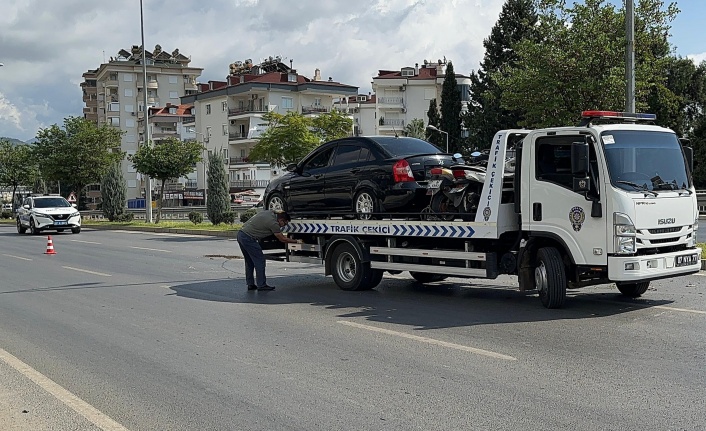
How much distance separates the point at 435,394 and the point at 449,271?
520 cm

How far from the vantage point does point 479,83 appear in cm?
6512

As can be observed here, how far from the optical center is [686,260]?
33.8 feet

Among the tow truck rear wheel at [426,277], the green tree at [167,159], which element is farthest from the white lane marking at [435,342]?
the green tree at [167,159]

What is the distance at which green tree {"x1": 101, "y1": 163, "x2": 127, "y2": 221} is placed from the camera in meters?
45.1

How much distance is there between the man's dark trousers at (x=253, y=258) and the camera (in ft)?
45.3

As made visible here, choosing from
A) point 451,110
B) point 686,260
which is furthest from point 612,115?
point 451,110

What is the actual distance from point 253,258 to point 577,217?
606 cm

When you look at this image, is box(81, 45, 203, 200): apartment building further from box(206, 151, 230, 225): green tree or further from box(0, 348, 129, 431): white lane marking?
box(0, 348, 129, 431): white lane marking

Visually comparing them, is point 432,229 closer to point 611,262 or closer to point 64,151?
point 611,262

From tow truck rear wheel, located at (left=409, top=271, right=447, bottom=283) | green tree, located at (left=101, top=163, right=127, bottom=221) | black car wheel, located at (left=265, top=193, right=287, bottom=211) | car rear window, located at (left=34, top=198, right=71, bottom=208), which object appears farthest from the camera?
green tree, located at (left=101, top=163, right=127, bottom=221)

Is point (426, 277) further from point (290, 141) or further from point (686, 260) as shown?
point (290, 141)

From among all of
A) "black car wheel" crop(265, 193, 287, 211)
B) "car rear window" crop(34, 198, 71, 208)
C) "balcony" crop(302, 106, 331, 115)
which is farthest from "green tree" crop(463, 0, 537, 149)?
"black car wheel" crop(265, 193, 287, 211)

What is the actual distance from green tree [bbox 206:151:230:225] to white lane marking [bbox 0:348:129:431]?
1010 inches

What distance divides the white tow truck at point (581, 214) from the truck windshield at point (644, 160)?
0.02 metres
